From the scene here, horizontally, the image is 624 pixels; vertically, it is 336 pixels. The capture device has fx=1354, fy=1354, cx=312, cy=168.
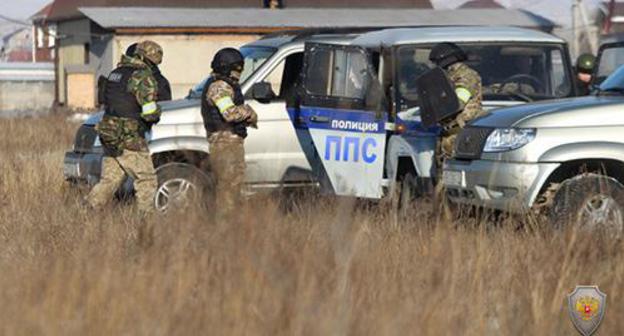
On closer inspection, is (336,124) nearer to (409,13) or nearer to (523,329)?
(523,329)

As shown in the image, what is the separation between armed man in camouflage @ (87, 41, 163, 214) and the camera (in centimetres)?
1105

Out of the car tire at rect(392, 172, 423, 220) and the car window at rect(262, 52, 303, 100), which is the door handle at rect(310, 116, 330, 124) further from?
the car tire at rect(392, 172, 423, 220)

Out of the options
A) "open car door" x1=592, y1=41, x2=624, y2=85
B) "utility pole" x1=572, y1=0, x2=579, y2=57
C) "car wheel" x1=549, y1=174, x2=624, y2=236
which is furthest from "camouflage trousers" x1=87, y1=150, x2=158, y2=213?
"utility pole" x1=572, y1=0, x2=579, y2=57

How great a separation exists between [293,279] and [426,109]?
5323 millimetres

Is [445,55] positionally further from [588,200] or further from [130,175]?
[130,175]

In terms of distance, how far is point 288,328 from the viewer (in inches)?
207

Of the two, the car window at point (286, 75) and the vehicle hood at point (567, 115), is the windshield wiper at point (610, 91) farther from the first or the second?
the car window at point (286, 75)

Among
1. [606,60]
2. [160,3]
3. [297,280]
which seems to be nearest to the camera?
[297,280]

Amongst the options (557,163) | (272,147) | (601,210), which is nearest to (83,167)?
(272,147)

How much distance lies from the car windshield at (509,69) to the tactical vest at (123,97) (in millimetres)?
2267

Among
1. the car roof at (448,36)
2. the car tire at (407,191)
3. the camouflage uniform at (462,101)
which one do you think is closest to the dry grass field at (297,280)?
the car tire at (407,191)

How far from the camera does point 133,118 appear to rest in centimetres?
1114

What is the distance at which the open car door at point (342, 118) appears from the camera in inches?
441

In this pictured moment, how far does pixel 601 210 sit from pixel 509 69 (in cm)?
324
